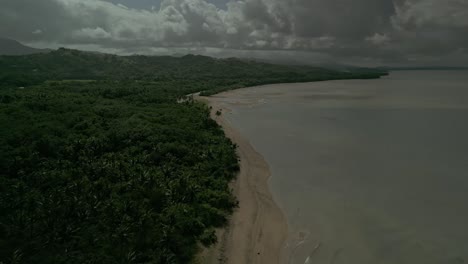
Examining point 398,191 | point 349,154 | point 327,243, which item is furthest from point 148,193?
point 349,154

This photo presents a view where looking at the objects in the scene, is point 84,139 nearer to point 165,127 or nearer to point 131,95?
point 165,127

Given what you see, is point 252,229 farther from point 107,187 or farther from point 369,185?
A: point 369,185

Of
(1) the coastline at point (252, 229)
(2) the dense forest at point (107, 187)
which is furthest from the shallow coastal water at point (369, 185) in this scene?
(2) the dense forest at point (107, 187)

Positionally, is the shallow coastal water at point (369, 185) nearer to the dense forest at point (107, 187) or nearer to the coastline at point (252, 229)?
the coastline at point (252, 229)

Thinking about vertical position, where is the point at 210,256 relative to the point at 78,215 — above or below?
below

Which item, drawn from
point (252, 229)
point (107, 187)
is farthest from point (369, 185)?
point (107, 187)

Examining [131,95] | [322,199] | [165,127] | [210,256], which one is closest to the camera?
[210,256]
